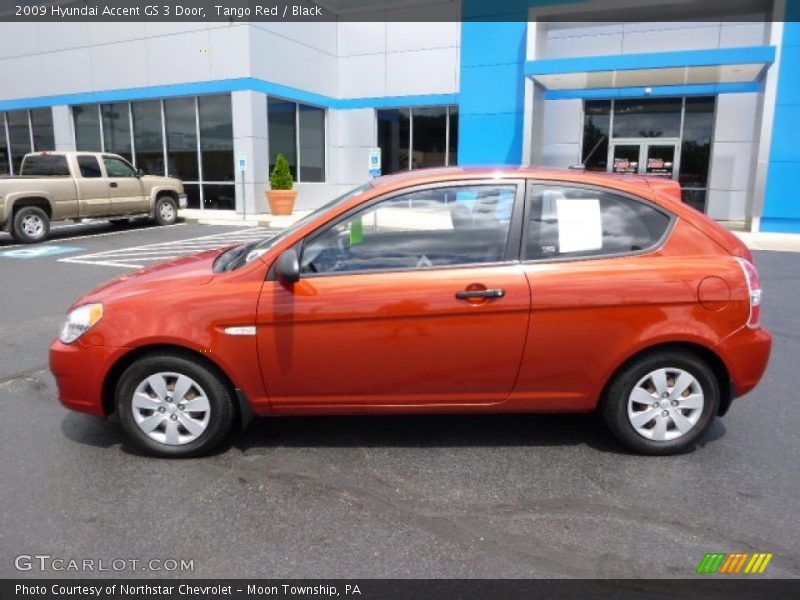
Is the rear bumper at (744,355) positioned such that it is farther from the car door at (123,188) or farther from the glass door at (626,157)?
the glass door at (626,157)

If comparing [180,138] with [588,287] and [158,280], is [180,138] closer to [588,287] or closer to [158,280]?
[158,280]

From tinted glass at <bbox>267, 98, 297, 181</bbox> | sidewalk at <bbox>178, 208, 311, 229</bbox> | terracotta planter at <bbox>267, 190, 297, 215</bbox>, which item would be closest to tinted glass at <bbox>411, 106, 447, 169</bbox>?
tinted glass at <bbox>267, 98, 297, 181</bbox>

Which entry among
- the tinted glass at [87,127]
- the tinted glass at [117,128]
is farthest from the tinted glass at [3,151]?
the tinted glass at [117,128]

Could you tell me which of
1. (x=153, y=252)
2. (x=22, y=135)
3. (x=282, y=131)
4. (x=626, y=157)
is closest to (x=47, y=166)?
Answer: (x=153, y=252)

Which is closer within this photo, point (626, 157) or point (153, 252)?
point (153, 252)

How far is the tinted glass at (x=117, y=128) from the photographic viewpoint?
2127 centimetres

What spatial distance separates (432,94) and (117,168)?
1155 cm

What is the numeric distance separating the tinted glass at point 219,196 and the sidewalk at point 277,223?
0.71 ft

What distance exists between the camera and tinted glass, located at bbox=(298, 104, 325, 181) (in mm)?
22391

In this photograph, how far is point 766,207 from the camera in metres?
16.2

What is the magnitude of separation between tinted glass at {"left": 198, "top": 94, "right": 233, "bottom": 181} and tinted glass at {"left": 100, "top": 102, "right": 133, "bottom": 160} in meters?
3.23

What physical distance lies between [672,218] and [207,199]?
19.1 meters

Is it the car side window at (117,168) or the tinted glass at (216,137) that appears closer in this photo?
the car side window at (117,168)

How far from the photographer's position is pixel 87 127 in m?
22.2
